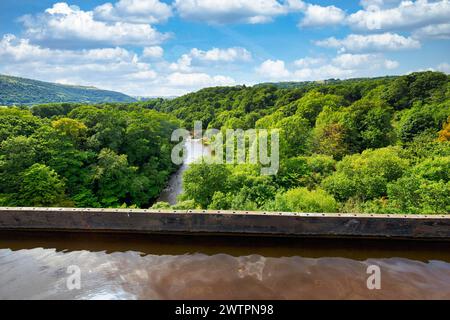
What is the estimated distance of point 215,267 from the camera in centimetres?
363

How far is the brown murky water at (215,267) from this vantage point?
10.5 feet

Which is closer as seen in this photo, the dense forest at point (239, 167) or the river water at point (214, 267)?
the river water at point (214, 267)

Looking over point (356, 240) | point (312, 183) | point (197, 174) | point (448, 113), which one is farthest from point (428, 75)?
point (356, 240)

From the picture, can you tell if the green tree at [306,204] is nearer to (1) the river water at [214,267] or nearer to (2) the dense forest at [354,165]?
(2) the dense forest at [354,165]

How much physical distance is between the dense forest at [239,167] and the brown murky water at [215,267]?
8.68 metres

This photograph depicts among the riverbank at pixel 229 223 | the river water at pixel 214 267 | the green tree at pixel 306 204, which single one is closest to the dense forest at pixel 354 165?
the green tree at pixel 306 204

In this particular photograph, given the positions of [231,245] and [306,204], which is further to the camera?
[306,204]

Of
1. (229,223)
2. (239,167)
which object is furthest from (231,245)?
(239,167)

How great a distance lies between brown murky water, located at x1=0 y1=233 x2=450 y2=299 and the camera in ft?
10.5

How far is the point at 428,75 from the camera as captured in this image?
48.1 m

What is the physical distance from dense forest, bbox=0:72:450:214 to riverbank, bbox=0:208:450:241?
27.6ft

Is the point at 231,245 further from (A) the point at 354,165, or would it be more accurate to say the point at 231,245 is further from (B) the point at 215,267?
(A) the point at 354,165

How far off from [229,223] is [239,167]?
59.4 feet
